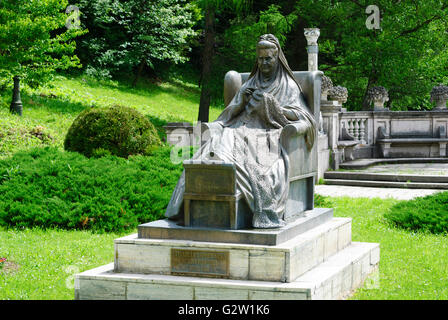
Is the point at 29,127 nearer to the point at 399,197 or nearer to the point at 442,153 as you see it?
the point at 399,197

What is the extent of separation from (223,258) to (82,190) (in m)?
5.26

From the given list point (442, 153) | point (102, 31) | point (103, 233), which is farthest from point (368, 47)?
point (103, 233)

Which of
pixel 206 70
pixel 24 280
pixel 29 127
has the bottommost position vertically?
pixel 24 280

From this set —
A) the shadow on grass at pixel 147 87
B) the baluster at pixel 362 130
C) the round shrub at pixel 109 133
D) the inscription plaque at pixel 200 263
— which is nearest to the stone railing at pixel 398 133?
the baluster at pixel 362 130

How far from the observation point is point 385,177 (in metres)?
16.1

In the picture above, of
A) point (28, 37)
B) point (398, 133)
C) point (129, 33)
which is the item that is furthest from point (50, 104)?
point (398, 133)

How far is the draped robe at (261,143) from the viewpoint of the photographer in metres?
6.03

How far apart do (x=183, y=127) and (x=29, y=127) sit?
15.1ft

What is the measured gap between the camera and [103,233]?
9594 millimetres

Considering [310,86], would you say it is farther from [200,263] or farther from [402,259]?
[200,263]

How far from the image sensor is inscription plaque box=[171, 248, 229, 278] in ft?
18.7

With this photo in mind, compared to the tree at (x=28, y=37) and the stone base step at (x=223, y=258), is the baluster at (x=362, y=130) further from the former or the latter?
the stone base step at (x=223, y=258)

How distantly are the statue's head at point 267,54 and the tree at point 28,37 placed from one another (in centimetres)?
1170

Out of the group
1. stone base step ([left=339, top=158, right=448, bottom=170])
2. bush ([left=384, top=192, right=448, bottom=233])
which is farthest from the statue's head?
stone base step ([left=339, top=158, right=448, bottom=170])
